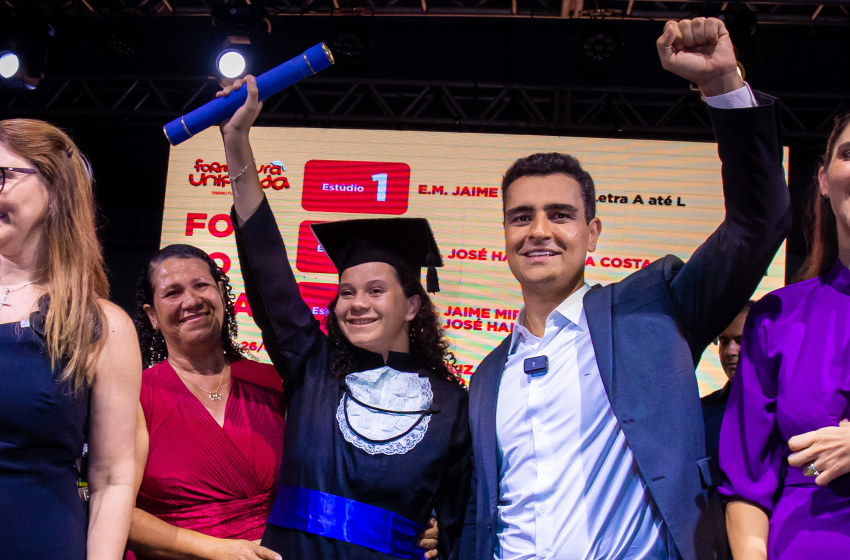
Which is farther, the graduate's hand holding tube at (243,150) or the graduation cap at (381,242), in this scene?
the graduation cap at (381,242)

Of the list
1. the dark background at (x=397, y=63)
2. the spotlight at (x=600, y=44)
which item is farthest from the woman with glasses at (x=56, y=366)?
the spotlight at (x=600, y=44)

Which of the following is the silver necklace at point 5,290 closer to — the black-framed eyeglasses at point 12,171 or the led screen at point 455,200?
the black-framed eyeglasses at point 12,171

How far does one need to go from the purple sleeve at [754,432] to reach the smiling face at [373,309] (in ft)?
3.48

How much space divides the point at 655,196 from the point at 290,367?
3.71 m

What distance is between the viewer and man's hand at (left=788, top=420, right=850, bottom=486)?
1.40m

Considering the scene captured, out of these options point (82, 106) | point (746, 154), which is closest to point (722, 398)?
point (746, 154)

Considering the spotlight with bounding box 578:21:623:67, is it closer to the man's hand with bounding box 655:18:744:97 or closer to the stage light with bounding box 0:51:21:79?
the man's hand with bounding box 655:18:744:97

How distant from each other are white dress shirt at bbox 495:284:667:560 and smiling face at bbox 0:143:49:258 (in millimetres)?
1210

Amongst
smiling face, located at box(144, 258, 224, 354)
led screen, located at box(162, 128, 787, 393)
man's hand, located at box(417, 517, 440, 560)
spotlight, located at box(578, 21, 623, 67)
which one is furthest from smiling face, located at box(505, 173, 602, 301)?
spotlight, located at box(578, 21, 623, 67)

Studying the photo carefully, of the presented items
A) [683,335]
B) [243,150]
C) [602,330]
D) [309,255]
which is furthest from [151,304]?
[309,255]

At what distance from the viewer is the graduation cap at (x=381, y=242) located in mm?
2500

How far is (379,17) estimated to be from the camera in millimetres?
6184

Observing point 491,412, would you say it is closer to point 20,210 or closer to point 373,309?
point 373,309

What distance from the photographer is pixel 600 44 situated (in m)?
5.33
